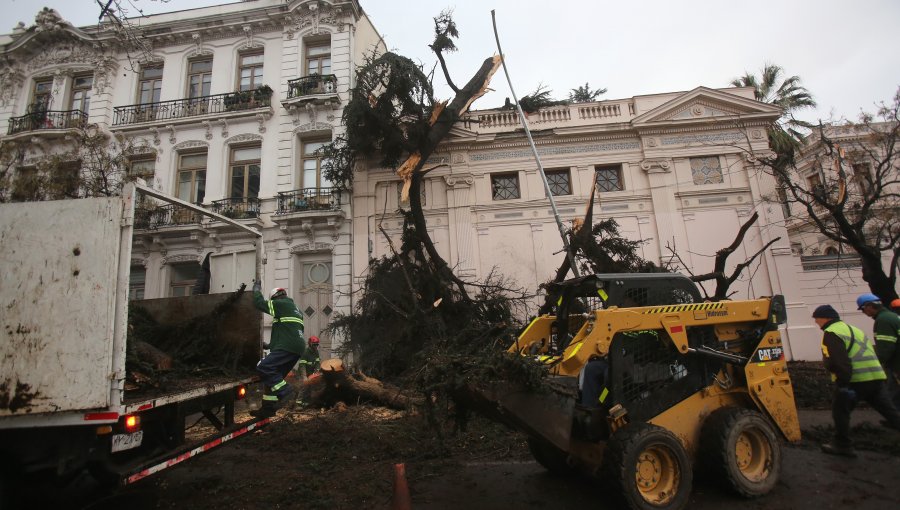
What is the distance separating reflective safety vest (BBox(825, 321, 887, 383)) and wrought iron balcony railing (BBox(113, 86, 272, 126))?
1584 centimetres

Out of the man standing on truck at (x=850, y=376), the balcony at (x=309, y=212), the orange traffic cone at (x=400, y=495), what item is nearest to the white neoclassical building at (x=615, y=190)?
the balcony at (x=309, y=212)

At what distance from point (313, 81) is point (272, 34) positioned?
9.20 feet

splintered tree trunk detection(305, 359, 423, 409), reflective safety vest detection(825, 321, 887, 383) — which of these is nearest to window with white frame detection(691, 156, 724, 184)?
reflective safety vest detection(825, 321, 887, 383)

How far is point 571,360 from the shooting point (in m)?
3.80

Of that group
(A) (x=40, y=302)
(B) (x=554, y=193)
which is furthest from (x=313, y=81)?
(A) (x=40, y=302)

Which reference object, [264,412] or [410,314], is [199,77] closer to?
[410,314]

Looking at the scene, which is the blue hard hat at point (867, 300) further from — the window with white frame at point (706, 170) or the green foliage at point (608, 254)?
the window with white frame at point (706, 170)

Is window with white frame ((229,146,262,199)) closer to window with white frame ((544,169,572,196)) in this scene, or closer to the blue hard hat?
window with white frame ((544,169,572,196))

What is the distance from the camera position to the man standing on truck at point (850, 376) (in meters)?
5.04

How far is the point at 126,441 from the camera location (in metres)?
3.66

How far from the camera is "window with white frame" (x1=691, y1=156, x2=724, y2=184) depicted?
1398cm

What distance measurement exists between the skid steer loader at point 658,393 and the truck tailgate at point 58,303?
315 cm

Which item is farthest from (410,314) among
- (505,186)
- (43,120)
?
(43,120)

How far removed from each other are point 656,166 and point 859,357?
993cm
